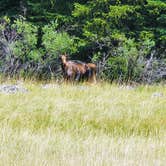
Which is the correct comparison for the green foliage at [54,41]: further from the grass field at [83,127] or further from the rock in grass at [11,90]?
the rock in grass at [11,90]

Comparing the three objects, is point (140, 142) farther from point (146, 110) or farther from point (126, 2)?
point (126, 2)

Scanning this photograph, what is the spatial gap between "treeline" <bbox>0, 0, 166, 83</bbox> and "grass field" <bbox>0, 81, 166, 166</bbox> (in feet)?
13.2

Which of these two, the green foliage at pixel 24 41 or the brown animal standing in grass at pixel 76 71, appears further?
the green foliage at pixel 24 41

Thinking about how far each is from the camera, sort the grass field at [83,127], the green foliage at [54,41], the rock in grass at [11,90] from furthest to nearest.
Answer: the green foliage at [54,41] < the rock in grass at [11,90] < the grass field at [83,127]

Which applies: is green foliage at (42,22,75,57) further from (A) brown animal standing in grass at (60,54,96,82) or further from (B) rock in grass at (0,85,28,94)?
(B) rock in grass at (0,85,28,94)

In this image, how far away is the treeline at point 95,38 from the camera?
15195 millimetres

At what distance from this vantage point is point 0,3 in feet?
60.0

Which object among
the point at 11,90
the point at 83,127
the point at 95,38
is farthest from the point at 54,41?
the point at 83,127

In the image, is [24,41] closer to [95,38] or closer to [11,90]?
[95,38]

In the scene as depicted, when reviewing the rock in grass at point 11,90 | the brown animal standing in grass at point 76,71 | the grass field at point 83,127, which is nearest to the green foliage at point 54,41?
the brown animal standing in grass at point 76,71

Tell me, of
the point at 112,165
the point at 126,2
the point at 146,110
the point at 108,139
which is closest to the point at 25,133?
the point at 108,139

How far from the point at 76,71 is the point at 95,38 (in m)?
2.76

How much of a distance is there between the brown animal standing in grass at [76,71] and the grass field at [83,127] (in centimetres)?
258

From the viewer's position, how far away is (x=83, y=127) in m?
7.43
